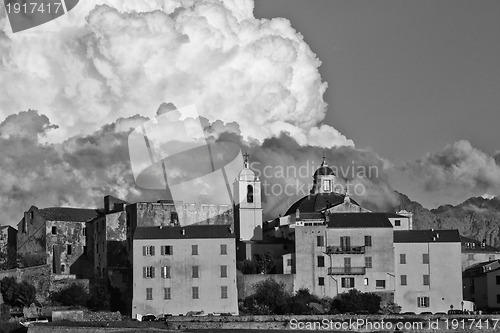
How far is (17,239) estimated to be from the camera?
127 meters

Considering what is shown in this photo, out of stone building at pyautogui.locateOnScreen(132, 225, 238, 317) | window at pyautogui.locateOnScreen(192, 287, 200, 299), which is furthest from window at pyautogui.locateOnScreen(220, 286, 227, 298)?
window at pyautogui.locateOnScreen(192, 287, 200, 299)

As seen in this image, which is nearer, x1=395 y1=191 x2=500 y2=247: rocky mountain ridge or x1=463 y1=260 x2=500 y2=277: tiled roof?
x1=463 y1=260 x2=500 y2=277: tiled roof

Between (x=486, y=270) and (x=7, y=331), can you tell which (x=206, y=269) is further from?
(x=486, y=270)

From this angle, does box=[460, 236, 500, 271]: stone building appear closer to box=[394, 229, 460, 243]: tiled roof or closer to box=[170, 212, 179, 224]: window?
box=[394, 229, 460, 243]: tiled roof

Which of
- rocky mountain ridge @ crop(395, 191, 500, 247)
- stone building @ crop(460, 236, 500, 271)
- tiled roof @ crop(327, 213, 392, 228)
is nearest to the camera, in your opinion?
tiled roof @ crop(327, 213, 392, 228)

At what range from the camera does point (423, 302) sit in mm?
110750

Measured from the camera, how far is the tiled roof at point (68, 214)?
123 metres

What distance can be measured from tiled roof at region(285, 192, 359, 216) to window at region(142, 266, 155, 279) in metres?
23.4

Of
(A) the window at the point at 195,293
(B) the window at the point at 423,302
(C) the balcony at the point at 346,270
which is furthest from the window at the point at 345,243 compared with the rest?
(A) the window at the point at 195,293

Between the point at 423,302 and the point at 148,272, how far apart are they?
23.8 metres

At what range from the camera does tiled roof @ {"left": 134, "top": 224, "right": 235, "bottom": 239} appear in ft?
352

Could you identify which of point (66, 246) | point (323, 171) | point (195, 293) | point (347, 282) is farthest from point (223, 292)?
point (323, 171)

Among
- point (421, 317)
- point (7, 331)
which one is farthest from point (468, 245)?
point (7, 331)

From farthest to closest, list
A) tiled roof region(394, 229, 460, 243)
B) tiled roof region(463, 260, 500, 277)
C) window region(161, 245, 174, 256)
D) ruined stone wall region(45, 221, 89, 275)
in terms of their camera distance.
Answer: ruined stone wall region(45, 221, 89, 275) < tiled roof region(463, 260, 500, 277) < tiled roof region(394, 229, 460, 243) < window region(161, 245, 174, 256)
